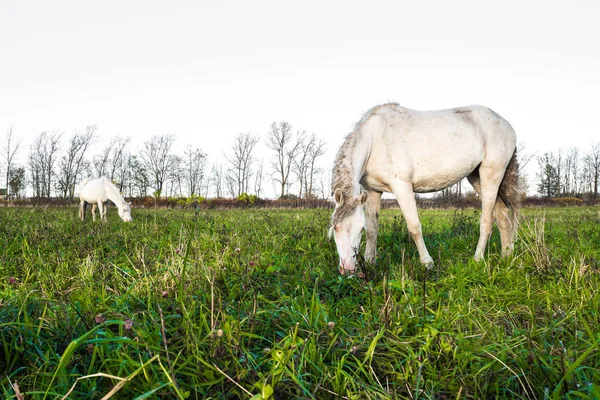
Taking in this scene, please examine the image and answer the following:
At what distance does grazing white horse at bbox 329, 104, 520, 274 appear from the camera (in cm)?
461

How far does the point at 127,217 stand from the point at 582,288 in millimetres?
13079

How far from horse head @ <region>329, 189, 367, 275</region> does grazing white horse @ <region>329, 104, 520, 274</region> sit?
128 mm

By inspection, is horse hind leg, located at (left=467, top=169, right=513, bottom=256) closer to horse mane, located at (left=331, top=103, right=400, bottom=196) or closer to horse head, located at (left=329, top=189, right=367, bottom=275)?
horse mane, located at (left=331, top=103, right=400, bottom=196)

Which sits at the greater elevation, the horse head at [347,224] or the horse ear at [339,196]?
the horse ear at [339,196]

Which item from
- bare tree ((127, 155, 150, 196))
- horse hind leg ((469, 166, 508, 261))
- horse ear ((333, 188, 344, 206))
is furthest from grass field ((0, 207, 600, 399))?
bare tree ((127, 155, 150, 196))

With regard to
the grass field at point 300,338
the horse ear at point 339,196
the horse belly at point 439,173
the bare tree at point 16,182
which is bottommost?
the grass field at point 300,338

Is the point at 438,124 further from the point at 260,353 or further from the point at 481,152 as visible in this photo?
the point at 260,353

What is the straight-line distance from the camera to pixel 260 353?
70.6 inches

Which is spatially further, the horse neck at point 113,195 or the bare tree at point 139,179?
the bare tree at point 139,179

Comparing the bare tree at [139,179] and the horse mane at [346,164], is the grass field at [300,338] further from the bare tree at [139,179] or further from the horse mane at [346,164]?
the bare tree at [139,179]

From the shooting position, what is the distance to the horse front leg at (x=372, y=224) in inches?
189

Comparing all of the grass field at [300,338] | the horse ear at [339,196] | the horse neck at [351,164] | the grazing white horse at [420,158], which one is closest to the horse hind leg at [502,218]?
the grazing white horse at [420,158]

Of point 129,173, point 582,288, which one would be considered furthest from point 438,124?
point 129,173

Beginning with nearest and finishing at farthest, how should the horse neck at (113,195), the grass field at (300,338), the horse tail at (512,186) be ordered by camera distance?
the grass field at (300,338) < the horse tail at (512,186) < the horse neck at (113,195)
